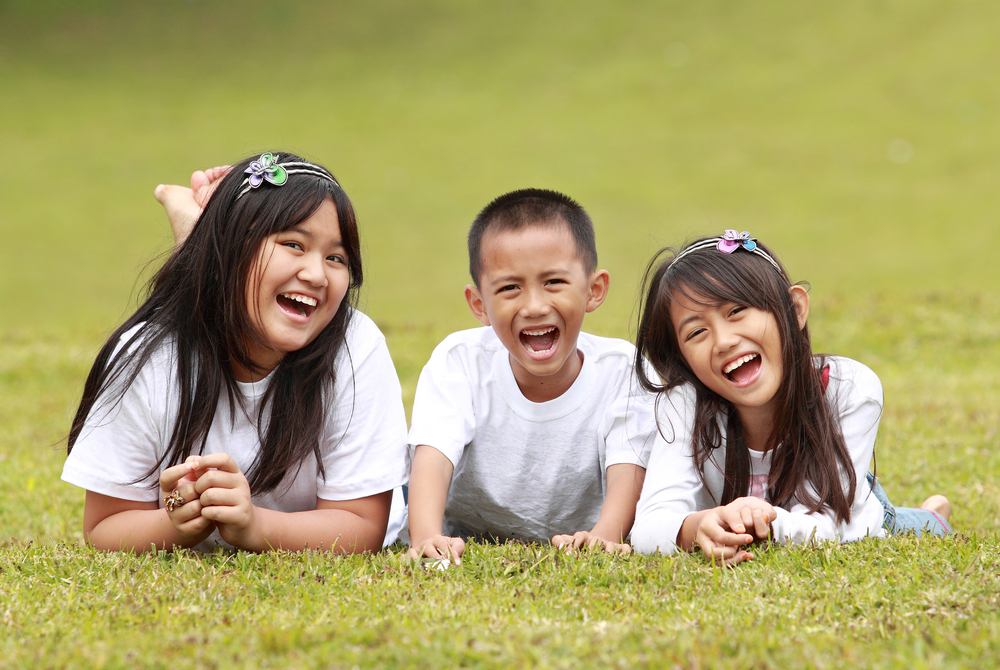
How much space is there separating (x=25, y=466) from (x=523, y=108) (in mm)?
19132

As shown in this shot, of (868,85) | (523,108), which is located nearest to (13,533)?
(523,108)

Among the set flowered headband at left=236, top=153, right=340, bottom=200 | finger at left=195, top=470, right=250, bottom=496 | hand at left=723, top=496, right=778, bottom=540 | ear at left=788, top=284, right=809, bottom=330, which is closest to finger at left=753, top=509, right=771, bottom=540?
hand at left=723, top=496, right=778, bottom=540

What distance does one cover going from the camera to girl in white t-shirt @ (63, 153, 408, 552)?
3238 mm

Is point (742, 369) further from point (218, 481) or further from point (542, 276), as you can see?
point (218, 481)

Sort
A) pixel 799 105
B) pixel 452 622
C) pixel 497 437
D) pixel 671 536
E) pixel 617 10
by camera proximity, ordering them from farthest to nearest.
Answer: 1. pixel 617 10
2. pixel 799 105
3. pixel 497 437
4. pixel 671 536
5. pixel 452 622

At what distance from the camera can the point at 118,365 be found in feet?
10.7

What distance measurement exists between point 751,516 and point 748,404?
20.2 inches

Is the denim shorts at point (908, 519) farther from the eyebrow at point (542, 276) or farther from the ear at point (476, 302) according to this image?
the ear at point (476, 302)

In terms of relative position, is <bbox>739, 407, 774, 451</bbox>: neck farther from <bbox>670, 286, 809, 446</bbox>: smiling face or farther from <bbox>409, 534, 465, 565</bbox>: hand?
<bbox>409, 534, 465, 565</bbox>: hand

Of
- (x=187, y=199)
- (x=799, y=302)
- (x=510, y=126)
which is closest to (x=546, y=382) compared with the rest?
(x=799, y=302)

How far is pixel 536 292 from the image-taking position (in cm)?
350

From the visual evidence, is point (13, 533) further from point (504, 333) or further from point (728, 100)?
point (728, 100)

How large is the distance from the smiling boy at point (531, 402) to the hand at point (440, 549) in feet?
0.72

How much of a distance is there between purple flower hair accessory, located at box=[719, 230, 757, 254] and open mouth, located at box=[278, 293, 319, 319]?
4.86 ft
